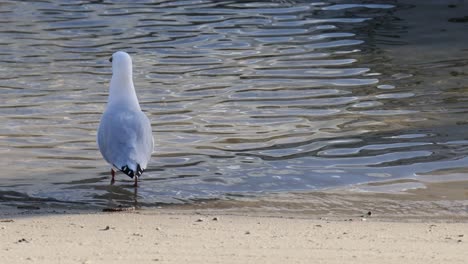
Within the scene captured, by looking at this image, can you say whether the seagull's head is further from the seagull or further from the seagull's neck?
the seagull

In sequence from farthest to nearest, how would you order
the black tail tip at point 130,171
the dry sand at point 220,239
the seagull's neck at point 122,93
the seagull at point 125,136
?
the seagull's neck at point 122,93 → the seagull at point 125,136 → the black tail tip at point 130,171 → the dry sand at point 220,239

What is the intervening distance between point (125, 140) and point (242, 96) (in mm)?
4081

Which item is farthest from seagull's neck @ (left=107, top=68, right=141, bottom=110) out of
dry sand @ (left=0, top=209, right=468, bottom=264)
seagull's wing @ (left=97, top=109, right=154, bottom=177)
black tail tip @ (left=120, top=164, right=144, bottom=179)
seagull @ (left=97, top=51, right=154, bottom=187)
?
dry sand @ (left=0, top=209, right=468, bottom=264)

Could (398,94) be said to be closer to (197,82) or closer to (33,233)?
(197,82)

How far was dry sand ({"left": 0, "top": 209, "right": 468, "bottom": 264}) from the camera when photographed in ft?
19.5

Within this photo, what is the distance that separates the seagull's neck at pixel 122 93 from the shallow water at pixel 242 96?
1.90ft

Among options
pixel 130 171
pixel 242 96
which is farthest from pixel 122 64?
pixel 242 96

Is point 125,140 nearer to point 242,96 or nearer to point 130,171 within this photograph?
point 130,171

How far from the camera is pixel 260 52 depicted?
1566cm

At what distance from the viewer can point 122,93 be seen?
9289mm

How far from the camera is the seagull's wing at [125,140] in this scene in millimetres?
8352

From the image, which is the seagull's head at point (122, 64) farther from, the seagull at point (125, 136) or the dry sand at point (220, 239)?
the dry sand at point (220, 239)

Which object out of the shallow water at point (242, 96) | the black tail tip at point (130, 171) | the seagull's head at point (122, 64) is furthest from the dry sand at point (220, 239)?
the seagull's head at point (122, 64)

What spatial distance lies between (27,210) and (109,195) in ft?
2.90
